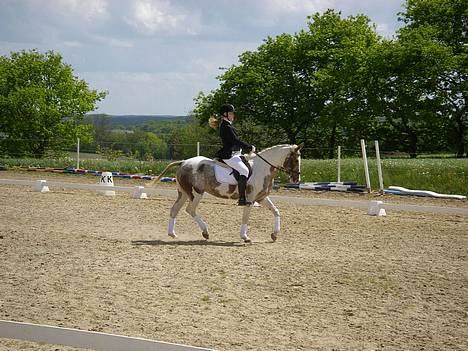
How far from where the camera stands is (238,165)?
11.3 meters

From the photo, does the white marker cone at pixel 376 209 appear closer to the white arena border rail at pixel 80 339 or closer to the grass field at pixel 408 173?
the grass field at pixel 408 173

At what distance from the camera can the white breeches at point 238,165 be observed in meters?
11.3

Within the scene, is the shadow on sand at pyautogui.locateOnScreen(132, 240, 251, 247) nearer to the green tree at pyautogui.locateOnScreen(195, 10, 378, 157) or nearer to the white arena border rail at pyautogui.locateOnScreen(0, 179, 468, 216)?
the white arena border rail at pyautogui.locateOnScreen(0, 179, 468, 216)

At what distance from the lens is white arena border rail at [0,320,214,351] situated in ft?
17.0

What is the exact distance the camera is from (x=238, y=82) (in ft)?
138

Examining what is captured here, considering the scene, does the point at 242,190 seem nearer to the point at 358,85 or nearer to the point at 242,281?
the point at 242,281

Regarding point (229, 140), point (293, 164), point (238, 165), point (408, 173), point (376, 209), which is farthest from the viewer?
point (408, 173)

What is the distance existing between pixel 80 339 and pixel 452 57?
97.3ft

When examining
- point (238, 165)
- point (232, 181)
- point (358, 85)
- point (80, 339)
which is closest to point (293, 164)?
point (238, 165)

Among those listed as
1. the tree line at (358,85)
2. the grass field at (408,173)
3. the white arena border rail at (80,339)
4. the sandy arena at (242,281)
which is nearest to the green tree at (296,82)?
the tree line at (358,85)

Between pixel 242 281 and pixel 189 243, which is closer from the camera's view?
pixel 242 281

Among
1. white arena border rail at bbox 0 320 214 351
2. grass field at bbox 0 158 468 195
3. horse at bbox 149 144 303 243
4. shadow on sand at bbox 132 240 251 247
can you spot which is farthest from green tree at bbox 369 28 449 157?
white arena border rail at bbox 0 320 214 351

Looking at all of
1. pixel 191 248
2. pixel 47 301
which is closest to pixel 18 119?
pixel 191 248

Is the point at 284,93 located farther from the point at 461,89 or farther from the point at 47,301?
the point at 47,301
